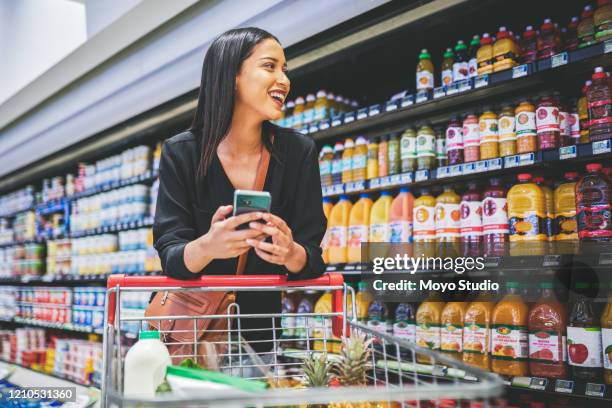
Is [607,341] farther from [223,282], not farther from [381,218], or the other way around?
[223,282]

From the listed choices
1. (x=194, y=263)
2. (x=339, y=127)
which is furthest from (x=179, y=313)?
(x=339, y=127)

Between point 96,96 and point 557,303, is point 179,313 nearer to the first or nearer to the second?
point 557,303

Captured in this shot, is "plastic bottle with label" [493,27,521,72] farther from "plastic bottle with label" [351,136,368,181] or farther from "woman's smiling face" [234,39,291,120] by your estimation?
"woman's smiling face" [234,39,291,120]

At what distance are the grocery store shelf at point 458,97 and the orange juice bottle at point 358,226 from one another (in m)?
0.51

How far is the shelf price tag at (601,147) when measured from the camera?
242cm

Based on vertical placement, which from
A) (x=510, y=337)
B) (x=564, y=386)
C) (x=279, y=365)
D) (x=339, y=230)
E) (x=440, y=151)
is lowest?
(x=564, y=386)

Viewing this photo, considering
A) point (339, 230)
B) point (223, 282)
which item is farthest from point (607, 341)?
point (223, 282)

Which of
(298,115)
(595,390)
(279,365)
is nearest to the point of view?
(279,365)

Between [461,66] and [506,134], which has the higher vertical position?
[461,66]

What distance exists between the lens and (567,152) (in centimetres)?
255

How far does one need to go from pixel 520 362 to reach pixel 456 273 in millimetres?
541

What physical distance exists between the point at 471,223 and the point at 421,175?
0.39 metres

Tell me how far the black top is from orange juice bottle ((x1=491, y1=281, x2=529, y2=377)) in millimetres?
1635

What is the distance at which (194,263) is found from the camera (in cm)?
130
